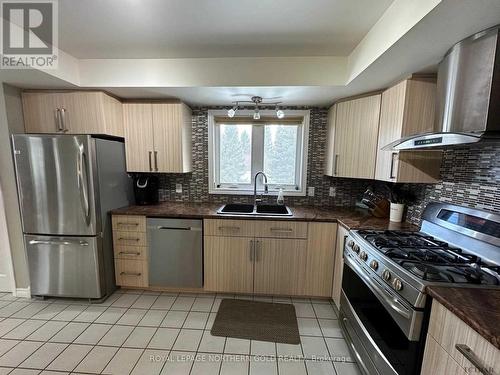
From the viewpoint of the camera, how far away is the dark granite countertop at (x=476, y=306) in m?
0.72

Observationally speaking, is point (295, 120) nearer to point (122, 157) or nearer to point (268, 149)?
point (268, 149)

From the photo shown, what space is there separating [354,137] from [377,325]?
5.38ft

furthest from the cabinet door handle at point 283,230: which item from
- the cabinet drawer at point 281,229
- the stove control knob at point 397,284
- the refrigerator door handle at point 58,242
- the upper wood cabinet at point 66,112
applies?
the upper wood cabinet at point 66,112

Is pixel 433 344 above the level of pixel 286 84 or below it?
below

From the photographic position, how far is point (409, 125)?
5.53 ft

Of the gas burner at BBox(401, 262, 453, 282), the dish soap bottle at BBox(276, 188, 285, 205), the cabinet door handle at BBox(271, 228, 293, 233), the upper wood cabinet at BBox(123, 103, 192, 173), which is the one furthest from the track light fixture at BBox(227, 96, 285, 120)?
the gas burner at BBox(401, 262, 453, 282)

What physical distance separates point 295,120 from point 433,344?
2334mm

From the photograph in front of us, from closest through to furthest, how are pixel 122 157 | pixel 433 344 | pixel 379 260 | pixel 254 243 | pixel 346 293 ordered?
pixel 433 344
pixel 379 260
pixel 346 293
pixel 254 243
pixel 122 157

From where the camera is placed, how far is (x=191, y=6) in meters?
1.29

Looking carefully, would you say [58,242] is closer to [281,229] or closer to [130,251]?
[130,251]

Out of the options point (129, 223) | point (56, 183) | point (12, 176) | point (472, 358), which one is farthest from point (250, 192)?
point (12, 176)

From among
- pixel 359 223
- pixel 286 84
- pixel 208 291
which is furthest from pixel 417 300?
pixel 208 291

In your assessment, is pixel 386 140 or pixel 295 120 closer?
pixel 386 140

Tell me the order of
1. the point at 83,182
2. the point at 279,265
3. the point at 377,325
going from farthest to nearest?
the point at 279,265, the point at 83,182, the point at 377,325
